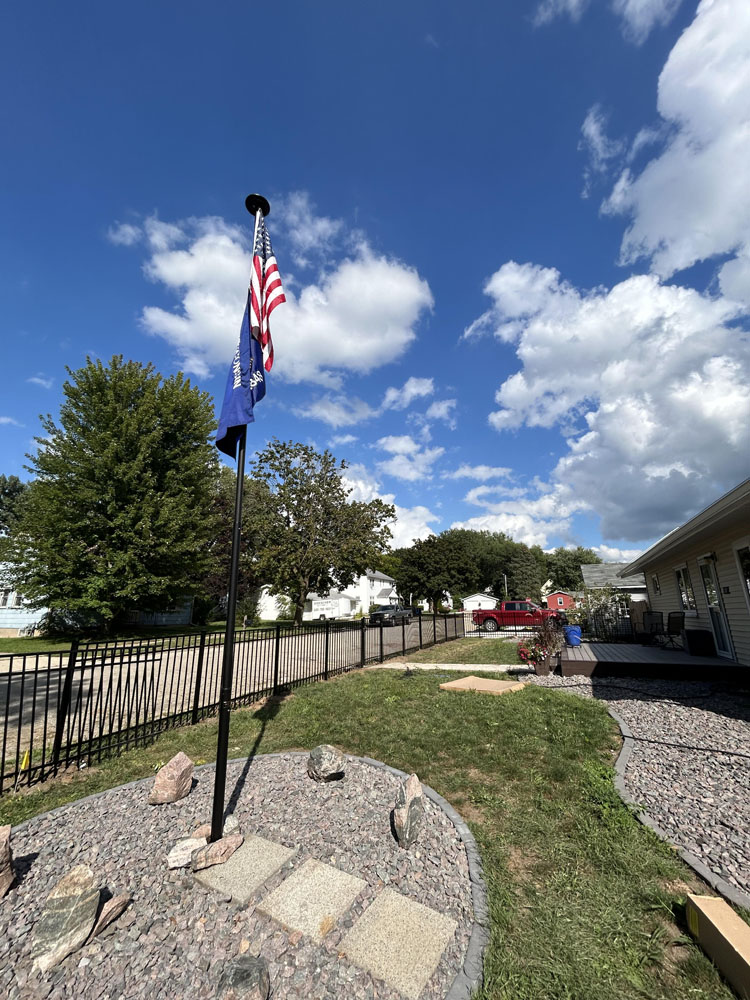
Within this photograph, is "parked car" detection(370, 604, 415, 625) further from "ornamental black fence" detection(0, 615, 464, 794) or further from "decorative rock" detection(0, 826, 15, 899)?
"decorative rock" detection(0, 826, 15, 899)

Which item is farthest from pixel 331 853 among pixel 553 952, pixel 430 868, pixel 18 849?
pixel 18 849

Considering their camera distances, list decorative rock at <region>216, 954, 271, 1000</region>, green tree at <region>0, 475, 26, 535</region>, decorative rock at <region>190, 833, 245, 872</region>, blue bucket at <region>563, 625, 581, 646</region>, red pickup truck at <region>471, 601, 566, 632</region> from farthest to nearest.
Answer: green tree at <region>0, 475, 26, 535</region> < red pickup truck at <region>471, 601, 566, 632</region> < blue bucket at <region>563, 625, 581, 646</region> < decorative rock at <region>190, 833, 245, 872</region> < decorative rock at <region>216, 954, 271, 1000</region>

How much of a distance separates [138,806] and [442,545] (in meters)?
43.0

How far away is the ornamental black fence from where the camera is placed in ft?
15.6

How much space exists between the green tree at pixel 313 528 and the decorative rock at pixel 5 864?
73.7ft

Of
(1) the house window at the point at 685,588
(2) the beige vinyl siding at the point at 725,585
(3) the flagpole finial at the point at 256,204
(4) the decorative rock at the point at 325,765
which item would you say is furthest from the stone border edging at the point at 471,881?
(1) the house window at the point at 685,588

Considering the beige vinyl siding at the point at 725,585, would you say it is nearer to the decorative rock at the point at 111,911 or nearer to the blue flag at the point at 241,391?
the blue flag at the point at 241,391

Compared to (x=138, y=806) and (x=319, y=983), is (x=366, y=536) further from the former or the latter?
(x=319, y=983)

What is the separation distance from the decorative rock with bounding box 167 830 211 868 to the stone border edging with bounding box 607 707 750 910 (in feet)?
11.5

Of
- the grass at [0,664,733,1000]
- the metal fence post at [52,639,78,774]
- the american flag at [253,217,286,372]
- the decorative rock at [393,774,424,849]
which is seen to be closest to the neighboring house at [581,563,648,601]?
the grass at [0,664,733,1000]

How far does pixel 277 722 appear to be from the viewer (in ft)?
21.1

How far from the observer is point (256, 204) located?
4105 millimetres

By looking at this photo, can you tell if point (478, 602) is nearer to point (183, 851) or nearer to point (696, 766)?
point (696, 766)

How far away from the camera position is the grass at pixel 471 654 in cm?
1280
